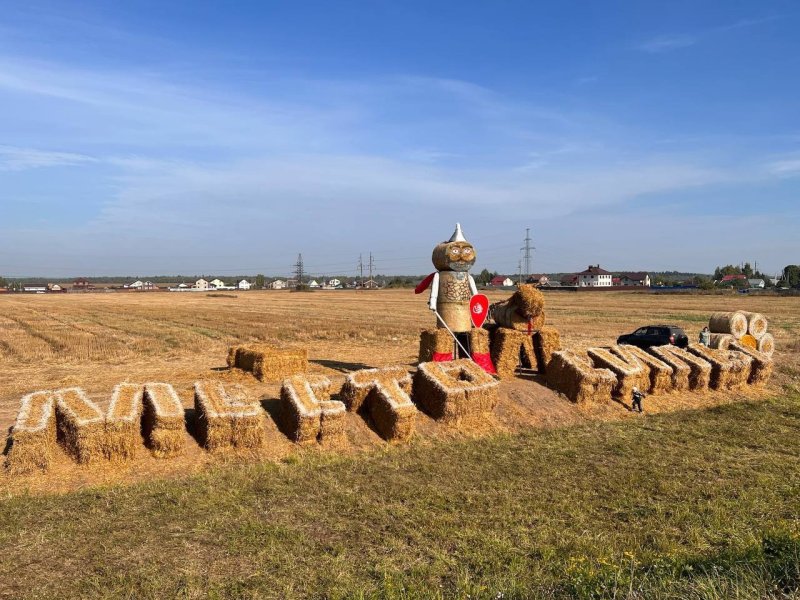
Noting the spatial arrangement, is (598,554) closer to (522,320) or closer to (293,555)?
(293,555)

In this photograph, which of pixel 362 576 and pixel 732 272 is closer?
pixel 362 576

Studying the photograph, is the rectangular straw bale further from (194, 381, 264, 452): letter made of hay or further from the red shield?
the red shield

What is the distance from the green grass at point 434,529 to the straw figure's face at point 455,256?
5.93 metres

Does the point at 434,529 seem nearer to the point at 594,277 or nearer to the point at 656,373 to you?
the point at 656,373

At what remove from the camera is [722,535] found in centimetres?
748

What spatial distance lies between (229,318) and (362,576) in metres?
42.5

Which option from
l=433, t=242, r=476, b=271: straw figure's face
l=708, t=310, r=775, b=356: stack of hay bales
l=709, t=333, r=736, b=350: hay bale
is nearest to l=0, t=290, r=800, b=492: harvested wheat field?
l=708, t=310, r=775, b=356: stack of hay bales

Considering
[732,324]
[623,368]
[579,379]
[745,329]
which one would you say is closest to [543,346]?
[623,368]

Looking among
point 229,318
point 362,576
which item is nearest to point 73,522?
point 362,576

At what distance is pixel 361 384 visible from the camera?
40.7 feet

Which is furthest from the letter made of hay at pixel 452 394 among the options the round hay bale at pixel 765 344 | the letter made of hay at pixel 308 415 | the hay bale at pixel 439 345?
the round hay bale at pixel 765 344

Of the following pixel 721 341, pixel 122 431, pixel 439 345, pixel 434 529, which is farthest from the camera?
pixel 721 341

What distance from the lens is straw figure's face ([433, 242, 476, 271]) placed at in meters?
15.9

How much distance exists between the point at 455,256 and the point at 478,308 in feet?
5.01
